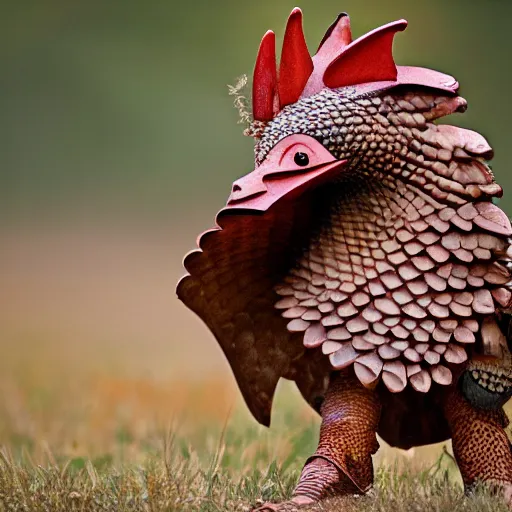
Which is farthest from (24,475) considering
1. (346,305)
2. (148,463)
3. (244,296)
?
(346,305)

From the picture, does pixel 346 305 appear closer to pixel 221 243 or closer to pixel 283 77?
pixel 221 243

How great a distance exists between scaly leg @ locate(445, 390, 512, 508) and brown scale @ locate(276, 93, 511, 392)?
0.30 ft

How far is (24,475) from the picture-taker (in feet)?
4.51

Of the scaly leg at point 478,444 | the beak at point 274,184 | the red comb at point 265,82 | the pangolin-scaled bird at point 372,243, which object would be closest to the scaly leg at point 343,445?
the pangolin-scaled bird at point 372,243

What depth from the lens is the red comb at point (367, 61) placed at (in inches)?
54.4

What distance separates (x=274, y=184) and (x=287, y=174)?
0.08ft

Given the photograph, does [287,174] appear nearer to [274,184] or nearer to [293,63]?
[274,184]

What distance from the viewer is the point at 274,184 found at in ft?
4.39

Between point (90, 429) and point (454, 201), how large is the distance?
1049 mm

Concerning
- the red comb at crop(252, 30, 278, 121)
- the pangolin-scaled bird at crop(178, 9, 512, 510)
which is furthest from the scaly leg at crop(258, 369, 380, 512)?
the red comb at crop(252, 30, 278, 121)

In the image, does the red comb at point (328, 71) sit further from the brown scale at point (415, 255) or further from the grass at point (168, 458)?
the grass at point (168, 458)

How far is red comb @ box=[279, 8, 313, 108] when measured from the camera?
4.59 feet

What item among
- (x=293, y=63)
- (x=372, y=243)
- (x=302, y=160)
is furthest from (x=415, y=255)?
(x=293, y=63)

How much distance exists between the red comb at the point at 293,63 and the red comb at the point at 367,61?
4cm
